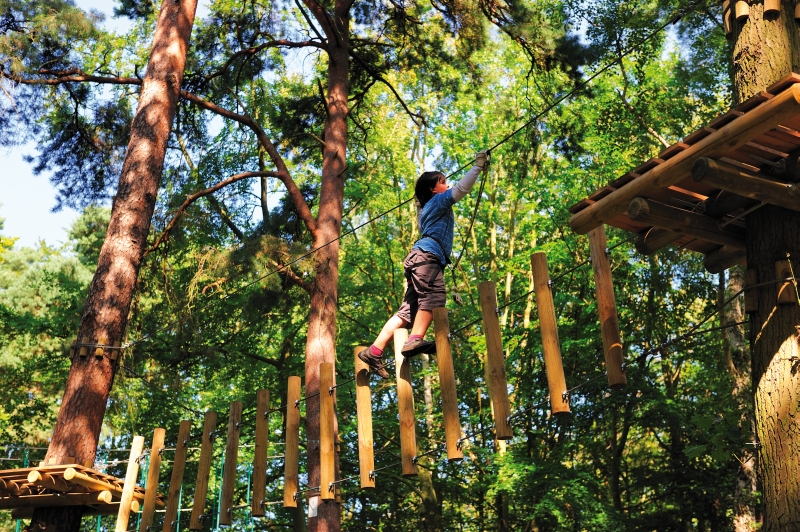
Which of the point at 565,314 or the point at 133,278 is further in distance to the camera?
the point at 565,314

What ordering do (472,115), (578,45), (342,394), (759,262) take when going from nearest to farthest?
(759,262) → (578,45) → (342,394) → (472,115)

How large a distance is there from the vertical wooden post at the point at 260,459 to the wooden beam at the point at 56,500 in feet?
3.96

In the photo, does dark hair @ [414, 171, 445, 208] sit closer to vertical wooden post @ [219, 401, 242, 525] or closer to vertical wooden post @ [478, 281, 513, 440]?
vertical wooden post @ [478, 281, 513, 440]

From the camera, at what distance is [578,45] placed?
1127 cm

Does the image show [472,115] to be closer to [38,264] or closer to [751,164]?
[38,264]

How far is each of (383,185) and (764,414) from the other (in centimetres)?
1388

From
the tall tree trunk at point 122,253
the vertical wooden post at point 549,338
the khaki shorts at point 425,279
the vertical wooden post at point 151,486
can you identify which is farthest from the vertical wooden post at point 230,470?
Result: the vertical wooden post at point 549,338

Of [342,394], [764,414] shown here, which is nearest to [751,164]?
[764,414]

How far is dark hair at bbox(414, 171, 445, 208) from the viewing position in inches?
225

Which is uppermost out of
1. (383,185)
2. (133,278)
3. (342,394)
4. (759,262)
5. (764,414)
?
(383,185)

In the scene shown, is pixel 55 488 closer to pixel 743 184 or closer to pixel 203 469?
pixel 203 469

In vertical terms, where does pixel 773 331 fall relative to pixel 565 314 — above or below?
below

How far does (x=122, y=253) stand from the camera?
306 inches

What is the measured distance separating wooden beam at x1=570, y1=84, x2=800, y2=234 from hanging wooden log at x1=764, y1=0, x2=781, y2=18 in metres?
1.66
